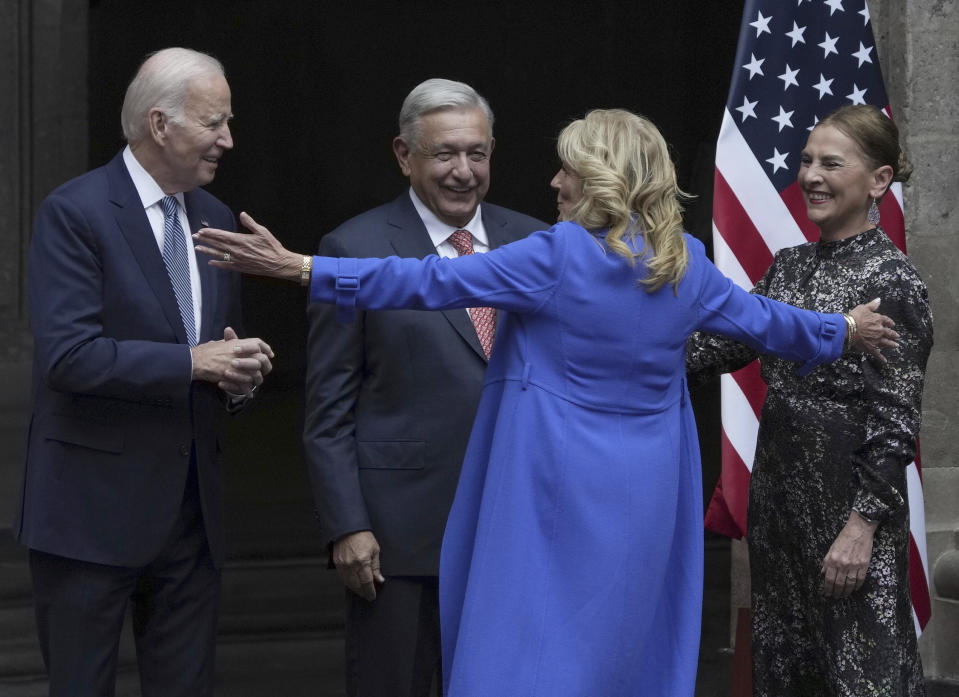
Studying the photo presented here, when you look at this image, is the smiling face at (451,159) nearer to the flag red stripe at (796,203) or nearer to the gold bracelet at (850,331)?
the gold bracelet at (850,331)

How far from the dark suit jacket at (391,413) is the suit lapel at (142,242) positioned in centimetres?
33

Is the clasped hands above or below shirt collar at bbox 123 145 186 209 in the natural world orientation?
below

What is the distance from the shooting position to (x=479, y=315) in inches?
139

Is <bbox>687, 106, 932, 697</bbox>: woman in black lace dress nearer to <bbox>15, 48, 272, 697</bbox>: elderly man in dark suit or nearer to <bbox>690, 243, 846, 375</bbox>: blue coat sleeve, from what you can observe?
<bbox>690, 243, 846, 375</bbox>: blue coat sleeve

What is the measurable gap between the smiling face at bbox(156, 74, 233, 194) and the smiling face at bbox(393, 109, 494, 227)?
1.34ft

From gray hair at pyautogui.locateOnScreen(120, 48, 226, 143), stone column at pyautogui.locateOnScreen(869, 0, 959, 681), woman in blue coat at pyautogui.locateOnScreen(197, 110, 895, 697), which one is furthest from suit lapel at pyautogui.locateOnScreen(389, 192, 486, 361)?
stone column at pyautogui.locateOnScreen(869, 0, 959, 681)

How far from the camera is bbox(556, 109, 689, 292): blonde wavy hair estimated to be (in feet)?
9.89

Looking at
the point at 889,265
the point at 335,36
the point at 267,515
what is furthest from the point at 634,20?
the point at 889,265

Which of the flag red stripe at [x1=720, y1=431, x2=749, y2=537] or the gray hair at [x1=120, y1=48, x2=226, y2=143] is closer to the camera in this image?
the gray hair at [x1=120, y1=48, x2=226, y2=143]

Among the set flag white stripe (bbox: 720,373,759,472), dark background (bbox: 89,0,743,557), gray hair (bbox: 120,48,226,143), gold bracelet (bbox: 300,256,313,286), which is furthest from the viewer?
dark background (bbox: 89,0,743,557)

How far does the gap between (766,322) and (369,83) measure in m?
12.3

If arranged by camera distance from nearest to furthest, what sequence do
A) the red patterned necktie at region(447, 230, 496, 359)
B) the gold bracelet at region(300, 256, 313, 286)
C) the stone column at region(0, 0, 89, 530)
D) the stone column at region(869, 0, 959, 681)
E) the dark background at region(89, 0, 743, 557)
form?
the gold bracelet at region(300, 256, 313, 286), the red patterned necktie at region(447, 230, 496, 359), the stone column at region(869, 0, 959, 681), the stone column at region(0, 0, 89, 530), the dark background at region(89, 0, 743, 557)

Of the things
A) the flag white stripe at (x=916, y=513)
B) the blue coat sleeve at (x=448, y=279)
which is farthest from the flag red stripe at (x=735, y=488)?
the blue coat sleeve at (x=448, y=279)

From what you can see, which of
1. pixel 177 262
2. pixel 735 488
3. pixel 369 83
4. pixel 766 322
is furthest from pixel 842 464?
pixel 369 83
